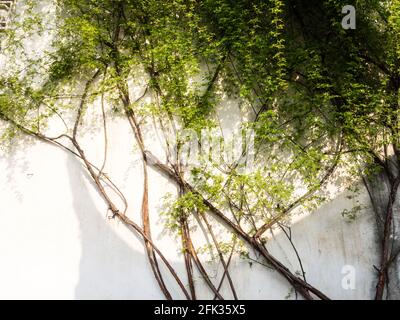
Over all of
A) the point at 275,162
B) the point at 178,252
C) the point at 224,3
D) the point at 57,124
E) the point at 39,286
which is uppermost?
the point at 224,3

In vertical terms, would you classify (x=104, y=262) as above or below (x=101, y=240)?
below

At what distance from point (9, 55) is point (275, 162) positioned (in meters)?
2.86

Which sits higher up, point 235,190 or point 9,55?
point 9,55

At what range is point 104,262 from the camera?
3.31 m

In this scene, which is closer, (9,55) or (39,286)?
(39,286)

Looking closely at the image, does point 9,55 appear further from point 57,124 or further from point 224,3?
point 224,3

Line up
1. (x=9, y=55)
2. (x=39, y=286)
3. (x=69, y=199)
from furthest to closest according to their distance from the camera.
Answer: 1. (x=9, y=55)
2. (x=69, y=199)
3. (x=39, y=286)

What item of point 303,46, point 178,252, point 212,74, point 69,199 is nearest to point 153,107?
point 212,74

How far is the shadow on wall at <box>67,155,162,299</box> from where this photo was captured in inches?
128

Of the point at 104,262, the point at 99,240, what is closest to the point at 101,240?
the point at 99,240

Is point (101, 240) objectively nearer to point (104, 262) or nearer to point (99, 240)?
point (99, 240)

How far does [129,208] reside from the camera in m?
3.46

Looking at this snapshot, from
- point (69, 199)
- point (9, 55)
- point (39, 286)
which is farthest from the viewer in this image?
point (9, 55)

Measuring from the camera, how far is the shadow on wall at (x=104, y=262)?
10.7ft
